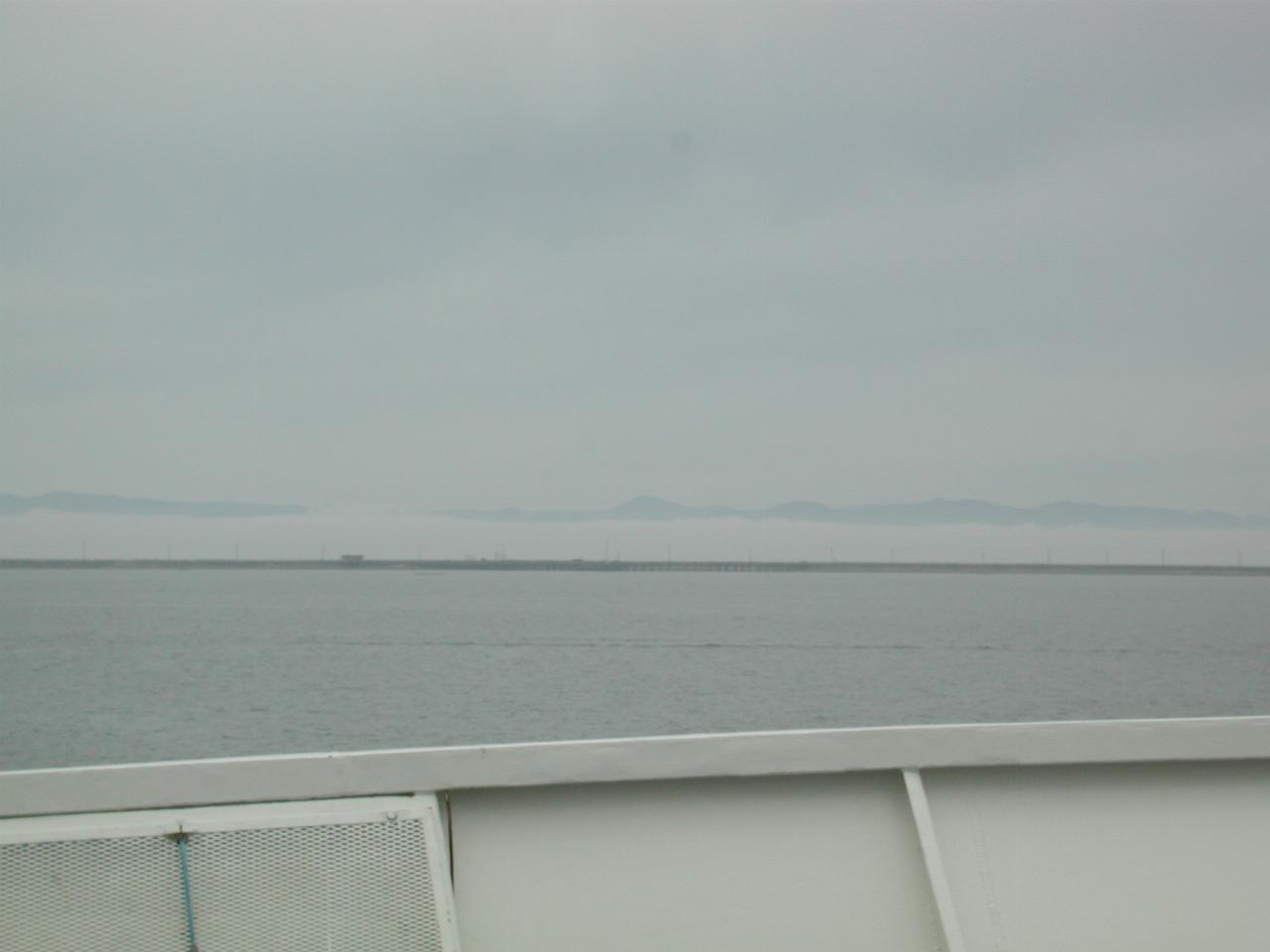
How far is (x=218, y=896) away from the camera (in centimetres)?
365

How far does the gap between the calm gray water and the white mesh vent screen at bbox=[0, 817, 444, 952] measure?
3465 cm

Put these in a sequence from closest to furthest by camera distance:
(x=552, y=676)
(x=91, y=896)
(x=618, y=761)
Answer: (x=91, y=896)
(x=618, y=761)
(x=552, y=676)

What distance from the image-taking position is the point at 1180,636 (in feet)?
323

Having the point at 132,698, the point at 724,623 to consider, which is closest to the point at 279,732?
the point at 132,698

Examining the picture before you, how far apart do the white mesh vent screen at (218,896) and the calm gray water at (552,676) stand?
34651mm

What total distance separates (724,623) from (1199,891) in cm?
11092

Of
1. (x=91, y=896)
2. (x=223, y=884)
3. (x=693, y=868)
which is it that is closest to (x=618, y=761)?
(x=693, y=868)

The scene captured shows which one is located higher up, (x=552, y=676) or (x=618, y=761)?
(x=552, y=676)

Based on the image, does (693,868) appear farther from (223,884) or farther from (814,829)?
(223,884)

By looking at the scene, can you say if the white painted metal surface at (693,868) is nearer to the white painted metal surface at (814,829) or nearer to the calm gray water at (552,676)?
the white painted metal surface at (814,829)

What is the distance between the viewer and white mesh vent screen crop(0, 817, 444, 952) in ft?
11.8

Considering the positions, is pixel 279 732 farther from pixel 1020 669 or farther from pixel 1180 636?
pixel 1180 636

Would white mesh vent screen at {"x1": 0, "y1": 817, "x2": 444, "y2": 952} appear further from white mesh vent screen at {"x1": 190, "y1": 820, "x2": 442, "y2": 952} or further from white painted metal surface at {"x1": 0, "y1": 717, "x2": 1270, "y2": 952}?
white painted metal surface at {"x1": 0, "y1": 717, "x2": 1270, "y2": 952}

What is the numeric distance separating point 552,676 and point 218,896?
57.9 m
